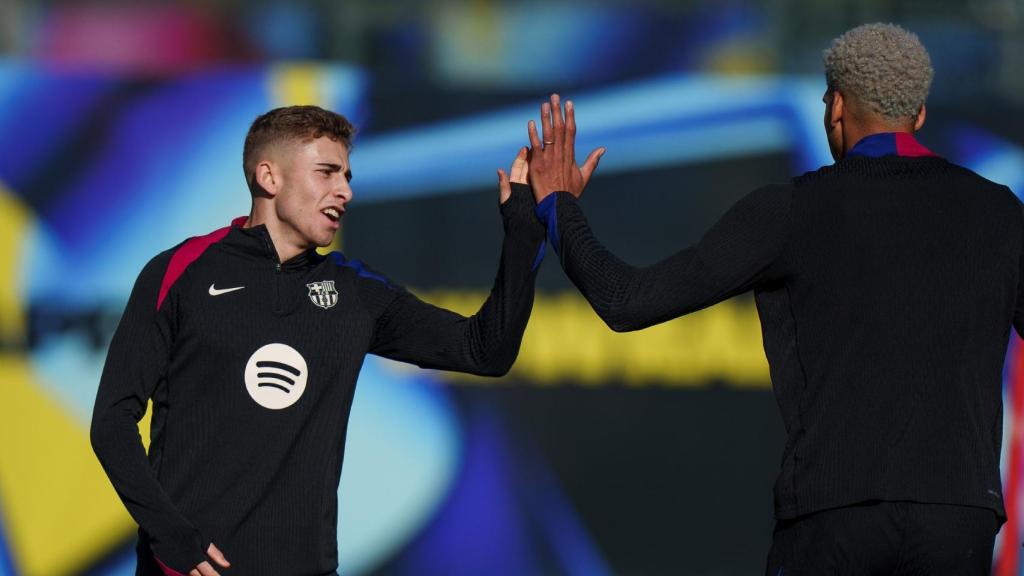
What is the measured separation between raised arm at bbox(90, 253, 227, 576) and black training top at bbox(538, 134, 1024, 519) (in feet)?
3.11

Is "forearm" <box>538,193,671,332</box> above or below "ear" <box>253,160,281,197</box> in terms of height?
below

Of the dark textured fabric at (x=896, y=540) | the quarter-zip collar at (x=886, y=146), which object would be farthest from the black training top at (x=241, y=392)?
the dark textured fabric at (x=896, y=540)

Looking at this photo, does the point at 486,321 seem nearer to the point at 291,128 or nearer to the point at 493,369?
the point at 493,369

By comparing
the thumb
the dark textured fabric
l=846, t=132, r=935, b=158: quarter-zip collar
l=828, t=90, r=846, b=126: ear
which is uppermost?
the thumb

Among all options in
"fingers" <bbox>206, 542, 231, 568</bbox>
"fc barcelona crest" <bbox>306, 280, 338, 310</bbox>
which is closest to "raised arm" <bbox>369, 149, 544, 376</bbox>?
"fc barcelona crest" <bbox>306, 280, 338, 310</bbox>

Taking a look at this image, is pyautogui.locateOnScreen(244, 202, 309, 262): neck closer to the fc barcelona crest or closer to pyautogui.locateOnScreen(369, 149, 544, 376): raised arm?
the fc barcelona crest

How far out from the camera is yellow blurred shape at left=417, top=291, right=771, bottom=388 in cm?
527

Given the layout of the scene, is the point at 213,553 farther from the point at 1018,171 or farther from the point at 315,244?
the point at 1018,171

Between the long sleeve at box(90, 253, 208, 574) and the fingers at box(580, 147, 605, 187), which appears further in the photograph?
the fingers at box(580, 147, 605, 187)

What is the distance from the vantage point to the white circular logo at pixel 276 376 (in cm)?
285

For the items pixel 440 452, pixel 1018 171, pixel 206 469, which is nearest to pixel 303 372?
pixel 206 469

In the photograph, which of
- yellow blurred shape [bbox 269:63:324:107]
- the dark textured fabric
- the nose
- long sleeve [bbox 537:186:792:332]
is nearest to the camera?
the dark textured fabric

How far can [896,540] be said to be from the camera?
2.33m

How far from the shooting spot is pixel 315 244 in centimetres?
302
